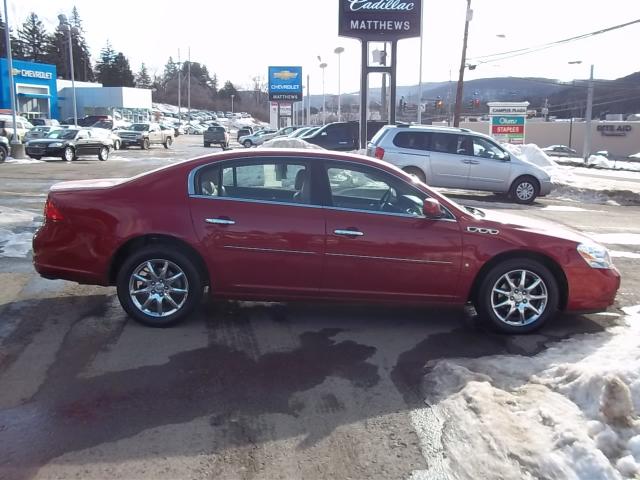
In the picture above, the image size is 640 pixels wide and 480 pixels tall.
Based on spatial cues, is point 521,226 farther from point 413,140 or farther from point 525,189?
point 525,189

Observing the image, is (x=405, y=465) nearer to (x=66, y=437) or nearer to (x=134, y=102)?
(x=66, y=437)

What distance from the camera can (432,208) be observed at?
5.34 metres

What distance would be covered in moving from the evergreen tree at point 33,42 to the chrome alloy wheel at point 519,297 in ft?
402

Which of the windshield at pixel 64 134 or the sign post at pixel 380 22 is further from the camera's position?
the windshield at pixel 64 134

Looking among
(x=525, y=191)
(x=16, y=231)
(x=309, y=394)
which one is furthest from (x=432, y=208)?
(x=525, y=191)

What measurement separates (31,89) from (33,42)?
60.9m

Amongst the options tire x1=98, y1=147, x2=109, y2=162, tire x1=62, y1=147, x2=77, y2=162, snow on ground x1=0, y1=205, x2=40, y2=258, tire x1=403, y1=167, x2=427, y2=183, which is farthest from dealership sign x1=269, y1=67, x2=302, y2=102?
snow on ground x1=0, y1=205, x2=40, y2=258

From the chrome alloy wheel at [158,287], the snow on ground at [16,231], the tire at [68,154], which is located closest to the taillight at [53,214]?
the chrome alloy wheel at [158,287]

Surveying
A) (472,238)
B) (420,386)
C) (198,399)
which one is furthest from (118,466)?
(472,238)

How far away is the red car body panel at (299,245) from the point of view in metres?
5.34

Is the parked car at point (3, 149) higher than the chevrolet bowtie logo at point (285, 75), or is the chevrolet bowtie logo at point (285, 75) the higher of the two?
the chevrolet bowtie logo at point (285, 75)

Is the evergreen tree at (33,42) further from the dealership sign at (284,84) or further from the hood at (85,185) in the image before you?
the hood at (85,185)

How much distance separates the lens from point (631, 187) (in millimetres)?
20469

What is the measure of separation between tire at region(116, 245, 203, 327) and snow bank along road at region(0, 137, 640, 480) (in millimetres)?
176
